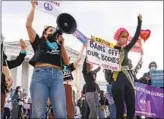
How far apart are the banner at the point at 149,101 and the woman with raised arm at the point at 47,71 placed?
17.3 feet

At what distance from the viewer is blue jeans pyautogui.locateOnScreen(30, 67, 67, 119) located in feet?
16.9

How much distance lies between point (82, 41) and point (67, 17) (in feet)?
8.88

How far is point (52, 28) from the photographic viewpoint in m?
5.59

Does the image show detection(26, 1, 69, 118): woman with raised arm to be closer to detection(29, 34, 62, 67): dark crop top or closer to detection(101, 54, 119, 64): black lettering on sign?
detection(29, 34, 62, 67): dark crop top

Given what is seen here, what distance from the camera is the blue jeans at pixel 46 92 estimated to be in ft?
16.9

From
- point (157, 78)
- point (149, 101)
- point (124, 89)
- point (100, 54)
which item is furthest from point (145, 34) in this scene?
point (124, 89)

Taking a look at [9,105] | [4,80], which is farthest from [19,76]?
[4,80]

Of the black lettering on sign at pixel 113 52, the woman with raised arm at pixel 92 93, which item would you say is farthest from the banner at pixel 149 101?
the black lettering on sign at pixel 113 52

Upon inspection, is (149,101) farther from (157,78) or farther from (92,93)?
(92,93)

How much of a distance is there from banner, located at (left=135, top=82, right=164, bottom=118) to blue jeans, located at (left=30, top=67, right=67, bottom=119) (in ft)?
17.7

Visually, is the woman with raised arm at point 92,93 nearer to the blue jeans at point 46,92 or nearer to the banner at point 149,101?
the banner at point 149,101

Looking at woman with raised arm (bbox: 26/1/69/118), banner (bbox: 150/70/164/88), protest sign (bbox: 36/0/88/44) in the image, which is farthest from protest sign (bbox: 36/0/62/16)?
banner (bbox: 150/70/164/88)

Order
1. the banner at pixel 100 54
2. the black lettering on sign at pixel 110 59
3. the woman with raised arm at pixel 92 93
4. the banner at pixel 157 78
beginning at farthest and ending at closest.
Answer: the banner at pixel 157 78, the woman with raised arm at pixel 92 93, the banner at pixel 100 54, the black lettering on sign at pixel 110 59

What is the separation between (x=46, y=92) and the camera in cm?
524
